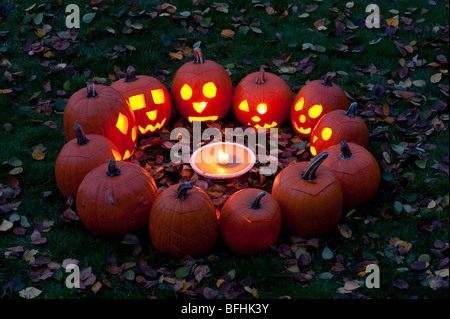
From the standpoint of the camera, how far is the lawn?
3.97m

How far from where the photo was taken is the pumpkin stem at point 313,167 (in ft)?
13.4

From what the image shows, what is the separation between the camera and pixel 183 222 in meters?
3.96

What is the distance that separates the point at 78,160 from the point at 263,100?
2.14 m

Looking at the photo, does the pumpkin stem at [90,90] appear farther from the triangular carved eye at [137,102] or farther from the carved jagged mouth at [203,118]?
the carved jagged mouth at [203,118]

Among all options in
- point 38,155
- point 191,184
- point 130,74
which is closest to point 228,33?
point 130,74

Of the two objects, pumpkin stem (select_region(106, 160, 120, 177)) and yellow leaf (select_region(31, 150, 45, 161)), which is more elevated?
pumpkin stem (select_region(106, 160, 120, 177))

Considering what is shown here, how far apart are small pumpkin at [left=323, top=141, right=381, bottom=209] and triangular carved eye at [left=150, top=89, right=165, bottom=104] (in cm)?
203

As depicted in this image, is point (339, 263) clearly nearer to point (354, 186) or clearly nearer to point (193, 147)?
point (354, 186)

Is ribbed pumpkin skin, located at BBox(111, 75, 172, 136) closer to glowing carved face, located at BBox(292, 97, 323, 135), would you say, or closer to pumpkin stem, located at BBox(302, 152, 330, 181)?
glowing carved face, located at BBox(292, 97, 323, 135)

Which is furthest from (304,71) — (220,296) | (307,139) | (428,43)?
(220,296)

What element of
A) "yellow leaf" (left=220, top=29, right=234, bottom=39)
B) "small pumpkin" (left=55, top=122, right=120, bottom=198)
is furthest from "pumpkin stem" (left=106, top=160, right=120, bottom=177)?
"yellow leaf" (left=220, top=29, right=234, bottom=39)

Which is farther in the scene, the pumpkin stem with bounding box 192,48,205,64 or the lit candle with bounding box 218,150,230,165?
the pumpkin stem with bounding box 192,48,205,64

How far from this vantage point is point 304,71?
6660 millimetres
